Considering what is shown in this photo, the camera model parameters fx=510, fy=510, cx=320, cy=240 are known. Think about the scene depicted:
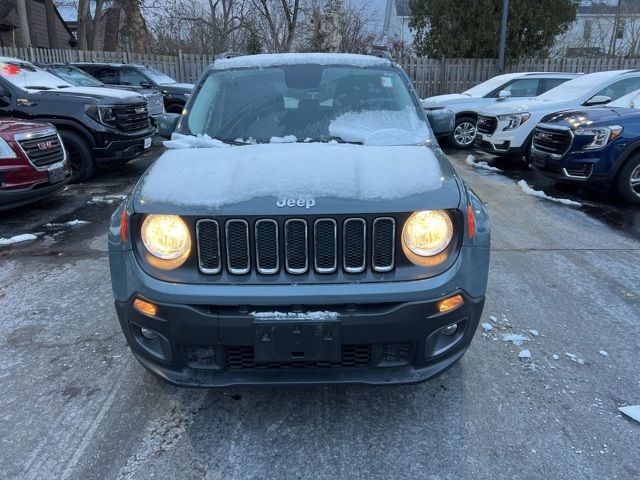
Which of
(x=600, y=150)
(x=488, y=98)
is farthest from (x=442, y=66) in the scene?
(x=600, y=150)

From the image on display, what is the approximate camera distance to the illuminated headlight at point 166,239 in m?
2.40

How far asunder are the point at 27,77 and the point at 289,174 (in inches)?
321

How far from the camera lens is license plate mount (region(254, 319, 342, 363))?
2.26 meters

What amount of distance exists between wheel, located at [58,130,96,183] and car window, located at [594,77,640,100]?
8.78 m

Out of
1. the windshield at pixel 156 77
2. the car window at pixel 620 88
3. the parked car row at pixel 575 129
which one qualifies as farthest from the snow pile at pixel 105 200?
the car window at pixel 620 88

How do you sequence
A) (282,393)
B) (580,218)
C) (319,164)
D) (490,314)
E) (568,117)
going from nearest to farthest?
(319,164)
(282,393)
(490,314)
(580,218)
(568,117)

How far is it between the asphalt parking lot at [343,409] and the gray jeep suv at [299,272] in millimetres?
408

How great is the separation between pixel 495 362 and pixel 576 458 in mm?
854

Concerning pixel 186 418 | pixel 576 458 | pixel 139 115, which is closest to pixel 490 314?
pixel 576 458

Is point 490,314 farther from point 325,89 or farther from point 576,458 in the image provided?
point 325,89

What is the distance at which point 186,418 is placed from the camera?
2.77 m

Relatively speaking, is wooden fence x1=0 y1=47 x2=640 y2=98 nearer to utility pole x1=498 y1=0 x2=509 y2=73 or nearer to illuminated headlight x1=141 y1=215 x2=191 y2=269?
utility pole x1=498 y1=0 x2=509 y2=73

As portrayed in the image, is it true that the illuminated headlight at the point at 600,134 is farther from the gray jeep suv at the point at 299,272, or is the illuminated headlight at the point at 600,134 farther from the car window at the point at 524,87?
the gray jeep suv at the point at 299,272

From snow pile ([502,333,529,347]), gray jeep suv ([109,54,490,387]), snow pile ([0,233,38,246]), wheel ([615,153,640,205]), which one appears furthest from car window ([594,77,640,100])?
snow pile ([0,233,38,246])
